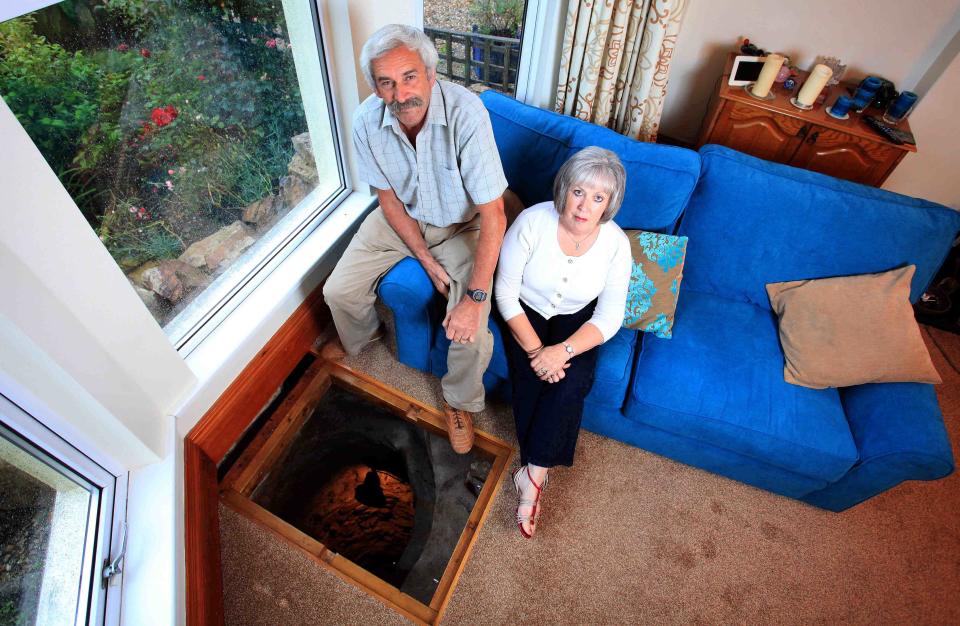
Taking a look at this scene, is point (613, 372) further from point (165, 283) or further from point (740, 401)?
point (165, 283)

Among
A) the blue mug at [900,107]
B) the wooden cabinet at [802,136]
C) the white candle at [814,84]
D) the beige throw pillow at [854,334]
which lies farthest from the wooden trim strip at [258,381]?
the blue mug at [900,107]

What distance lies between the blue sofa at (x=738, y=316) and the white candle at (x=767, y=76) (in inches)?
24.3

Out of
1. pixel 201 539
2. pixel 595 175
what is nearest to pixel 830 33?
pixel 595 175

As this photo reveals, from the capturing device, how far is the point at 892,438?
1424 mm

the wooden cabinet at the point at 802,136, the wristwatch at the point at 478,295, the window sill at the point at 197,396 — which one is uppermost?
the wooden cabinet at the point at 802,136

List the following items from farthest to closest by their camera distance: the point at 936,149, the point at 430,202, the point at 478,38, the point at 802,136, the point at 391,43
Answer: the point at 478,38 → the point at 936,149 → the point at 802,136 → the point at 430,202 → the point at 391,43

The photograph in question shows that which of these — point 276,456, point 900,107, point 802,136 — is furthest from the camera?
point 802,136

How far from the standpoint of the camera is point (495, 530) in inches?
65.6

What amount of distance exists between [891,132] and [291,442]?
272 centimetres

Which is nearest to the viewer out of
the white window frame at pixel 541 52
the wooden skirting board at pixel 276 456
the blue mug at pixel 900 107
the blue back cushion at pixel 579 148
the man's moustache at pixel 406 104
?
the man's moustache at pixel 406 104

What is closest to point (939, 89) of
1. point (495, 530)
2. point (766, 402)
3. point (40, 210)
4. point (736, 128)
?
point (736, 128)

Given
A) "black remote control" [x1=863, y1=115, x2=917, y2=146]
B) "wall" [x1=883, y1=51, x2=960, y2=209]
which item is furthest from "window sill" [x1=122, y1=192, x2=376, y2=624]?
"wall" [x1=883, y1=51, x2=960, y2=209]

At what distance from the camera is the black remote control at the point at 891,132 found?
6.20 ft

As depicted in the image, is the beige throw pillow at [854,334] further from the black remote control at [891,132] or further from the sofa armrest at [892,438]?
the black remote control at [891,132]
